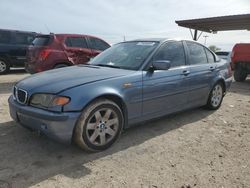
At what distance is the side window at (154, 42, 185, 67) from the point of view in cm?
488

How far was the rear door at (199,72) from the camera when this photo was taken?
17.9 ft

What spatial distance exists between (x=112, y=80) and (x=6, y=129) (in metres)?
2.01

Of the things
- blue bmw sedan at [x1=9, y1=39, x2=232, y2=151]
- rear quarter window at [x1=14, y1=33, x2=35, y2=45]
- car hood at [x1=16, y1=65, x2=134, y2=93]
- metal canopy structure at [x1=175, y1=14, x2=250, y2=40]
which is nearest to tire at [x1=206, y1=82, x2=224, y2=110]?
blue bmw sedan at [x1=9, y1=39, x2=232, y2=151]

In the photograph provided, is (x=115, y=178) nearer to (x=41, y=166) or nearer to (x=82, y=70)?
(x=41, y=166)

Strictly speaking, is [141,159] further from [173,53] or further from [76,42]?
[76,42]

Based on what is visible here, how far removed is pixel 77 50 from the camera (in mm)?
9398

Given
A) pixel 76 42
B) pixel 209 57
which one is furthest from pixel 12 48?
pixel 209 57

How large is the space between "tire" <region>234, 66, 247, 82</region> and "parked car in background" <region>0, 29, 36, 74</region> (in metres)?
9.07

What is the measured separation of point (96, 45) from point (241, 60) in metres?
5.91

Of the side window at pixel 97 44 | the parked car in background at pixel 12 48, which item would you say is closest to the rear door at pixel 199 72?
the side window at pixel 97 44

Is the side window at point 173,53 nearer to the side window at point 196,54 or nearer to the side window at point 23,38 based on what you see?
the side window at point 196,54

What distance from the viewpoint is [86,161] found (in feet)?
12.1

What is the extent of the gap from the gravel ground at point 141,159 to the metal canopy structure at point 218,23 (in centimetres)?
1177

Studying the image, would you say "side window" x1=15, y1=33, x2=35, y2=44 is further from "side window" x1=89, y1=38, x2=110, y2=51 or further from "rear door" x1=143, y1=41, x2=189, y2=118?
"rear door" x1=143, y1=41, x2=189, y2=118
